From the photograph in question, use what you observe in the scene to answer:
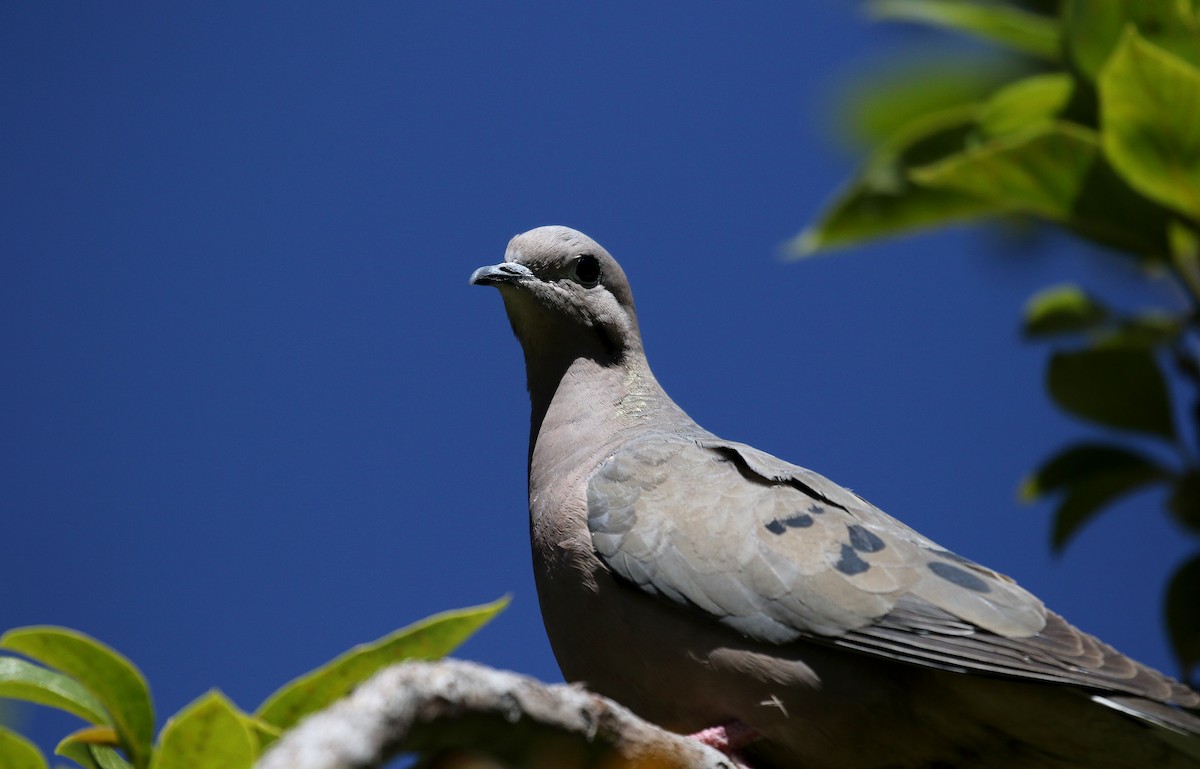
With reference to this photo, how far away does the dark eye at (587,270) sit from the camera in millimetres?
4066

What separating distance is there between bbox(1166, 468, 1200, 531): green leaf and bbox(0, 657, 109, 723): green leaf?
4.87 m

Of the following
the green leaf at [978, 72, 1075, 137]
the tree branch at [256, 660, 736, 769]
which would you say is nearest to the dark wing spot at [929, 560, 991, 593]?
the tree branch at [256, 660, 736, 769]

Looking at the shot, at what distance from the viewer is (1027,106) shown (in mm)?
5293

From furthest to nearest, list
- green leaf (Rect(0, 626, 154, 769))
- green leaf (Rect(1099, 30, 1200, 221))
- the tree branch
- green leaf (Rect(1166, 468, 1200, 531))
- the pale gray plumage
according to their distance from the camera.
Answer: green leaf (Rect(1166, 468, 1200, 531)) < green leaf (Rect(1099, 30, 1200, 221)) < the pale gray plumage < green leaf (Rect(0, 626, 154, 769)) < the tree branch

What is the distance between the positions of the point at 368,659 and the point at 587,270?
2.16 m

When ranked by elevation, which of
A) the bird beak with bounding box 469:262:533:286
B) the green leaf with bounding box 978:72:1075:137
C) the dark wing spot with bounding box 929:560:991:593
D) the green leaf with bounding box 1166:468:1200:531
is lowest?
the green leaf with bounding box 1166:468:1200:531

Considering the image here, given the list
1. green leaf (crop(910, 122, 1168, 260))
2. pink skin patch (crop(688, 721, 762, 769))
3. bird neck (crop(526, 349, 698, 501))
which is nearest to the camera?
pink skin patch (crop(688, 721, 762, 769))

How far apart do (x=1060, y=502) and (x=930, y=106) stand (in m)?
2.62

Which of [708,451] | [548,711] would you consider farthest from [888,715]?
[548,711]

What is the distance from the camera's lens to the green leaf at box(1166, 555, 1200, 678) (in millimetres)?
5355

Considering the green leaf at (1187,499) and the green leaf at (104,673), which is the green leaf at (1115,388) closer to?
the green leaf at (1187,499)

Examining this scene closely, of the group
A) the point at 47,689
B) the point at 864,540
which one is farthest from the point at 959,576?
the point at 47,689

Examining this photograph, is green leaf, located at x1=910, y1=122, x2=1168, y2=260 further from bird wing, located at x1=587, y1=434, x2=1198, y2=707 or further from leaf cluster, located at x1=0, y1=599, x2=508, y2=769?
leaf cluster, located at x1=0, y1=599, x2=508, y2=769

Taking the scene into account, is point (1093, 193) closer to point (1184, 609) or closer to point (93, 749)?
point (1184, 609)
